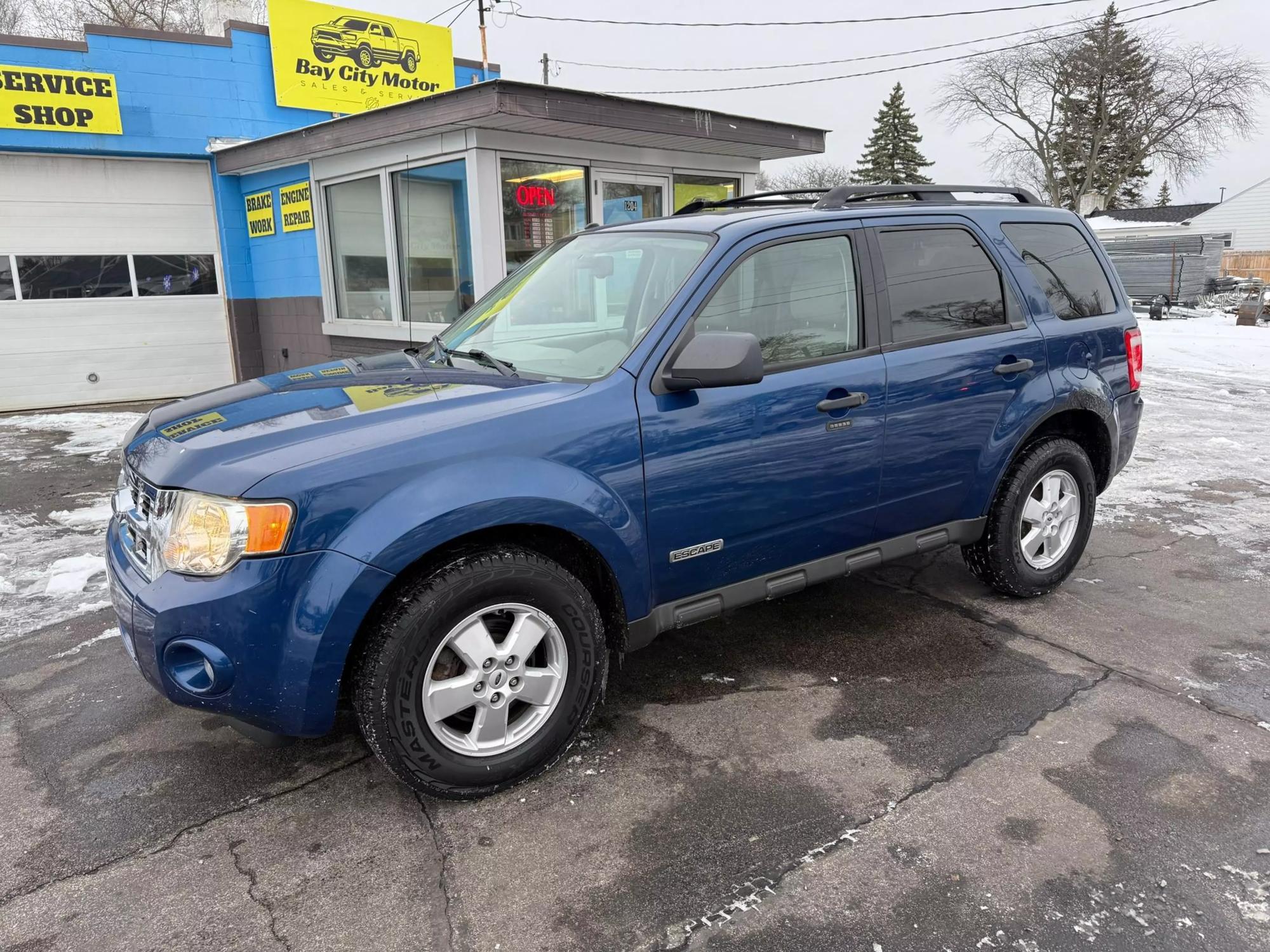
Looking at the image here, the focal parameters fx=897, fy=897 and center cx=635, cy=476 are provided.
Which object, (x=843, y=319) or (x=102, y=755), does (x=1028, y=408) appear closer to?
(x=843, y=319)

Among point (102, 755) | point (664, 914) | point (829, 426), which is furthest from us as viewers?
point (829, 426)

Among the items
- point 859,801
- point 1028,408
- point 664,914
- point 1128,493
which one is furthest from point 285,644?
point 1128,493

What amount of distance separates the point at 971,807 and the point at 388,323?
8.45m

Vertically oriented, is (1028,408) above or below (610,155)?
below

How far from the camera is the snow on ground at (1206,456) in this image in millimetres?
5809

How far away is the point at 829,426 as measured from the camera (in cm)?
347

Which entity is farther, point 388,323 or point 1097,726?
point 388,323

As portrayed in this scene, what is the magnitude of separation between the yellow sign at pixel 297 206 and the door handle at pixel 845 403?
9.08 m

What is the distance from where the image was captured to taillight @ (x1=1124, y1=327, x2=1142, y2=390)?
4609mm

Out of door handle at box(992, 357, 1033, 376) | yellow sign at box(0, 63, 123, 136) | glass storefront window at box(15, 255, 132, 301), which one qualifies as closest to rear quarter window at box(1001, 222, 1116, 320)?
door handle at box(992, 357, 1033, 376)

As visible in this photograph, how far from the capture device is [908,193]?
13.4ft

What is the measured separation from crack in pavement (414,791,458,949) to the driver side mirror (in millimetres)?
1616

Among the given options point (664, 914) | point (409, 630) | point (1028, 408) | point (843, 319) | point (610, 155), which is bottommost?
point (664, 914)

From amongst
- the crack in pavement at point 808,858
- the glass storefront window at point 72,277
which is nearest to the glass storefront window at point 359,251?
the glass storefront window at point 72,277
